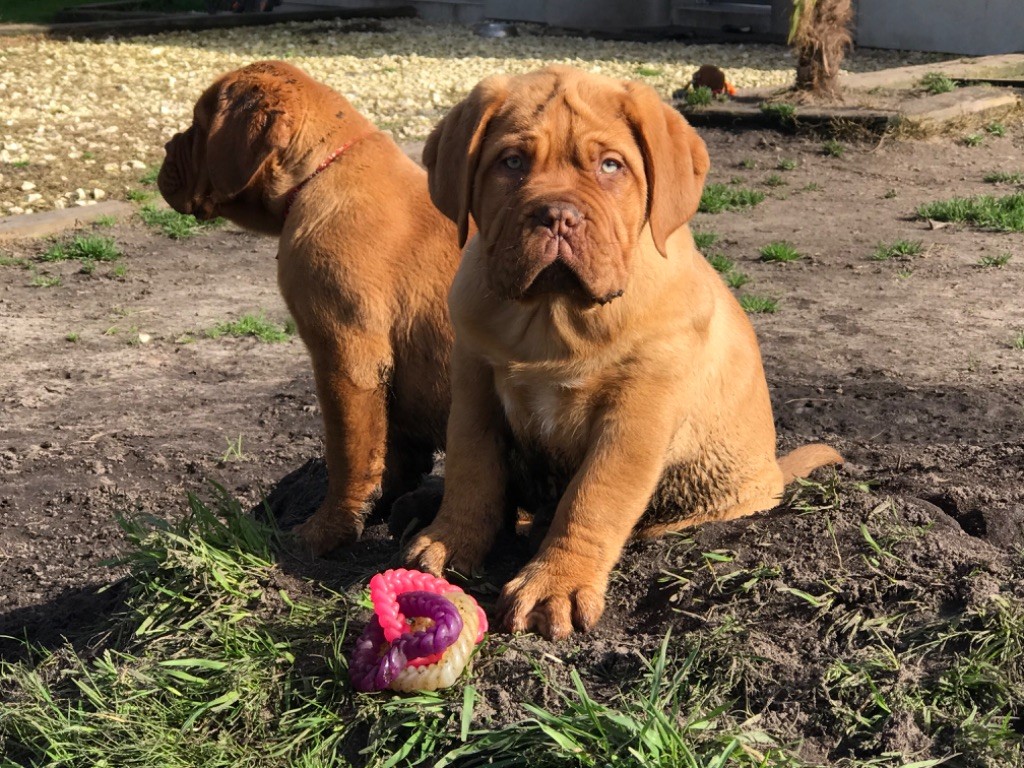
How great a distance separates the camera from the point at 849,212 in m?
10.2

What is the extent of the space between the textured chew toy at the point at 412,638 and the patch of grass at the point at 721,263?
5602 mm

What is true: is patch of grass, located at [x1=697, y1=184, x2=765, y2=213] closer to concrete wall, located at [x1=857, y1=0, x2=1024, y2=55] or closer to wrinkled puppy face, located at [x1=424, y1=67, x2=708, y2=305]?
wrinkled puppy face, located at [x1=424, y1=67, x2=708, y2=305]

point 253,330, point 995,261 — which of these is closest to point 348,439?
point 253,330

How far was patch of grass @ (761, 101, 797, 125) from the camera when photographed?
12.7 m

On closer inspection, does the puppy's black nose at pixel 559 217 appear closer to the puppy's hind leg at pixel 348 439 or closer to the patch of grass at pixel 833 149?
the puppy's hind leg at pixel 348 439

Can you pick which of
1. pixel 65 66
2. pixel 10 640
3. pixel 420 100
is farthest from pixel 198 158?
pixel 65 66

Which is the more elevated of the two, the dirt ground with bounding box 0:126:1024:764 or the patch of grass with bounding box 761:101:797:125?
the patch of grass with bounding box 761:101:797:125

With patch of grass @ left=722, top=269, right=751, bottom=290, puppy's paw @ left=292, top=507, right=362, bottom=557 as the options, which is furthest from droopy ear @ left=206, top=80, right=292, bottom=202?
patch of grass @ left=722, top=269, right=751, bottom=290

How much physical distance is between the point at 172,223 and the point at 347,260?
19.4 feet

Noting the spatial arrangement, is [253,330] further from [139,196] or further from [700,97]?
[700,97]

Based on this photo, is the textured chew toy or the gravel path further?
the gravel path

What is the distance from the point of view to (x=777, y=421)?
5.94 m

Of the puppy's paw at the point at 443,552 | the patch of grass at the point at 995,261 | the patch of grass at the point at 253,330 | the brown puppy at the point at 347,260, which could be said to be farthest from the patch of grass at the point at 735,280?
the puppy's paw at the point at 443,552

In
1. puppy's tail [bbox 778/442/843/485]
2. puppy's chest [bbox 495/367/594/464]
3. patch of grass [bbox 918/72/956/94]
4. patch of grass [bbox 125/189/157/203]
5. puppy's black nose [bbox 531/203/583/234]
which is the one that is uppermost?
puppy's black nose [bbox 531/203/583/234]
